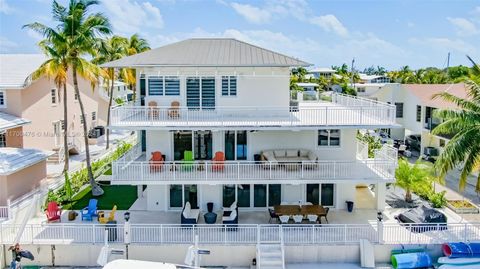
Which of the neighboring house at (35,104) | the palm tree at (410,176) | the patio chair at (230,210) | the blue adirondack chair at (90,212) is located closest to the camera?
the patio chair at (230,210)

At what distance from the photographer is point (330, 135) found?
23906mm

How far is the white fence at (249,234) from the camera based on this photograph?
64.3 ft

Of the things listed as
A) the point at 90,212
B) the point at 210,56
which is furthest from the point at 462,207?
the point at 90,212

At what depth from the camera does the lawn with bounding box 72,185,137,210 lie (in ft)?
82.6

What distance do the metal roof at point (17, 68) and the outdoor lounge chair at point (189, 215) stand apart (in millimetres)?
18171

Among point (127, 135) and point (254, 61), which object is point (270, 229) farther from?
point (127, 135)

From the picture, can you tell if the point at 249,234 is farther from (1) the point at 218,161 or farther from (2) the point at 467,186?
(2) the point at 467,186

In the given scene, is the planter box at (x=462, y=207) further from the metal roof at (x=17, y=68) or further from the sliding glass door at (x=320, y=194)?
the metal roof at (x=17, y=68)

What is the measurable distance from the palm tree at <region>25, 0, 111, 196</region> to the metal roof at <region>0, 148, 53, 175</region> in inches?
131

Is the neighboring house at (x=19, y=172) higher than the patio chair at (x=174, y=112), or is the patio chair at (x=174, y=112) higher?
the patio chair at (x=174, y=112)

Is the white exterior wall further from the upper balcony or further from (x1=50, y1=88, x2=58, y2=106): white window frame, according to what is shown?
(x1=50, y1=88, x2=58, y2=106): white window frame

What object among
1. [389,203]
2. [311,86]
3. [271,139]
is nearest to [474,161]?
[389,203]

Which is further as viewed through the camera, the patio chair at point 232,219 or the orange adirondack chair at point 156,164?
the orange adirondack chair at point 156,164

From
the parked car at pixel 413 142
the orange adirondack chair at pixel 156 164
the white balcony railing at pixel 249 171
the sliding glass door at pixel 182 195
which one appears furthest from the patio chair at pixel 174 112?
the parked car at pixel 413 142
